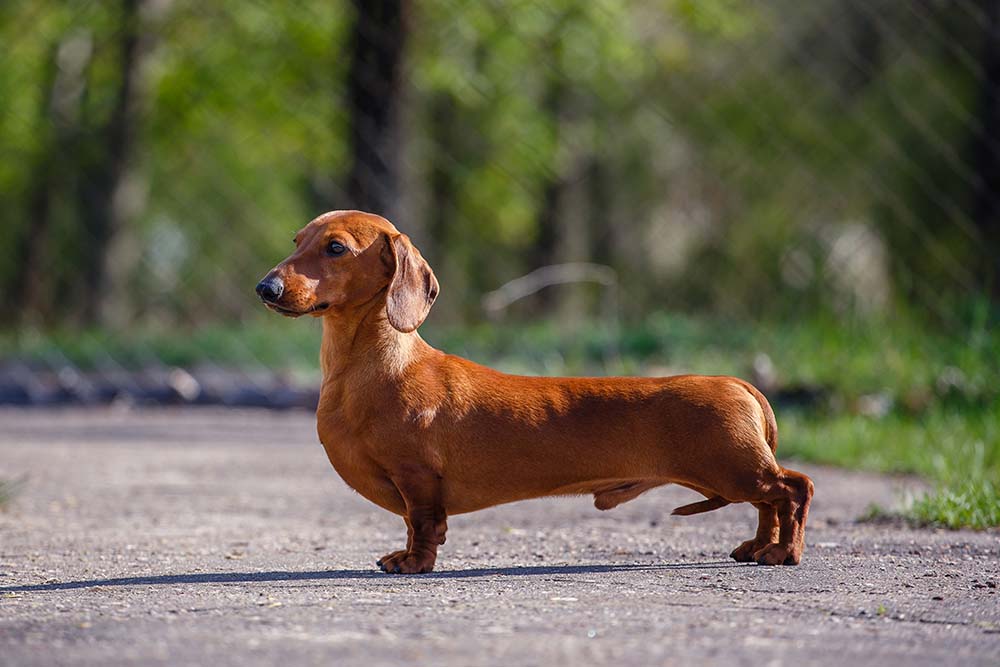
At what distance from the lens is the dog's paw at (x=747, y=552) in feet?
12.4

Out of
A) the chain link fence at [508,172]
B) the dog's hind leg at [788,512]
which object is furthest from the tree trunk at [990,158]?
the dog's hind leg at [788,512]

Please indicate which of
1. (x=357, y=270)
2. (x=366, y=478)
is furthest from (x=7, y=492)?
(x=357, y=270)

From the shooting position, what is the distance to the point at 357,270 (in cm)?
365

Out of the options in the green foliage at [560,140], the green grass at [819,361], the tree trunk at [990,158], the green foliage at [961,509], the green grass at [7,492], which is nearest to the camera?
the green foliage at [961,509]

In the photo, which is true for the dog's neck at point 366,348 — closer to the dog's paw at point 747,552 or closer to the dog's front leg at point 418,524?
the dog's front leg at point 418,524

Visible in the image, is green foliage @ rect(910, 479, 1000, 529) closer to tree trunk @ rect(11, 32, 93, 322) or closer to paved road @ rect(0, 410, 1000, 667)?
paved road @ rect(0, 410, 1000, 667)

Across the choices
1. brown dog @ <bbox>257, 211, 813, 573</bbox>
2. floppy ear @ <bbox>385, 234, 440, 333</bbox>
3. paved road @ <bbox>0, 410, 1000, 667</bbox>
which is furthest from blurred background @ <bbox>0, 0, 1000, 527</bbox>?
floppy ear @ <bbox>385, 234, 440, 333</bbox>

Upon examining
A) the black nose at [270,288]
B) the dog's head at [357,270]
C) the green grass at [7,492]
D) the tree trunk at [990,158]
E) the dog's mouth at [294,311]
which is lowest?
the green grass at [7,492]

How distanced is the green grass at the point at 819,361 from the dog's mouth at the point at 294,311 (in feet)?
7.18

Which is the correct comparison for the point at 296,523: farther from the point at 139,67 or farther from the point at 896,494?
the point at 139,67

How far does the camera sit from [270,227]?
2503 cm

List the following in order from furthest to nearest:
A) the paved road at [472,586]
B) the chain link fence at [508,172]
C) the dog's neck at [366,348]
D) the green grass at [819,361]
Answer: the chain link fence at [508,172]
the green grass at [819,361]
the dog's neck at [366,348]
the paved road at [472,586]

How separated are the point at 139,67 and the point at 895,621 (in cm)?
1484

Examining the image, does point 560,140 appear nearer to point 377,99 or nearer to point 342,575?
point 377,99
